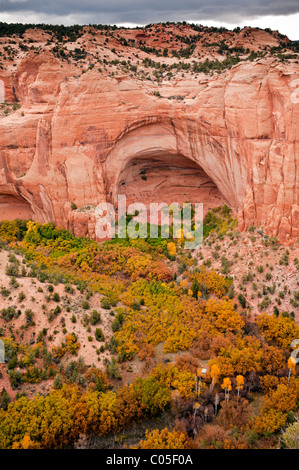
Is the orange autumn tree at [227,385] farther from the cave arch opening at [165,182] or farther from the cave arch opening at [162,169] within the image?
the cave arch opening at [165,182]

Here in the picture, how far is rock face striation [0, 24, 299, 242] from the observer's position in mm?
23594

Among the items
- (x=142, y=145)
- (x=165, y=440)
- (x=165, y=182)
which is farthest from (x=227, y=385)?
(x=165, y=182)

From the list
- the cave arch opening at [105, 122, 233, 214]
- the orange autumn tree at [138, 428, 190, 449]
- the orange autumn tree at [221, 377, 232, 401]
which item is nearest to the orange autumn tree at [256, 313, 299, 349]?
the orange autumn tree at [221, 377, 232, 401]

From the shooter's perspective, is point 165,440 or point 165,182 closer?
point 165,440

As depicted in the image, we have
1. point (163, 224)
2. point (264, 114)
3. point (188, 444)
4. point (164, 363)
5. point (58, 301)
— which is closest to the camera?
point (188, 444)

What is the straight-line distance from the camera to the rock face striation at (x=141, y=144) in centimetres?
2359

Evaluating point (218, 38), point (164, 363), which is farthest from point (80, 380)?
point (218, 38)

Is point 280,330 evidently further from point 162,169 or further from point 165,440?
point 162,169

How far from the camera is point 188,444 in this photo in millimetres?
14078

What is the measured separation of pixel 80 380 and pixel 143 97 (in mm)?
19396

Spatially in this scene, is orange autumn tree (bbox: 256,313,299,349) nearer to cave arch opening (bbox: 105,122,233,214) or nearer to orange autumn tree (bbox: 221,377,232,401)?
orange autumn tree (bbox: 221,377,232,401)

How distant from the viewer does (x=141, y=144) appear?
28891 millimetres

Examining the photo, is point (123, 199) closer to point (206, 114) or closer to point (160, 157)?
point (160, 157)

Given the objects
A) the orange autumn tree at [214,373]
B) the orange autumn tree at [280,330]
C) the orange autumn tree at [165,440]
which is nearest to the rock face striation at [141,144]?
the orange autumn tree at [280,330]
